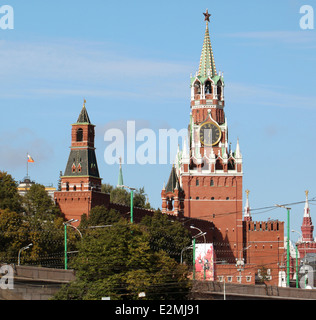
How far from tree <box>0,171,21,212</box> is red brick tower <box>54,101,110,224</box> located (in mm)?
6779

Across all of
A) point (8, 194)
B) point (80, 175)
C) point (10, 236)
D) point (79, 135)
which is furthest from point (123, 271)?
point (79, 135)

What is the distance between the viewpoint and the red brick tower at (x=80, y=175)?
549 feet

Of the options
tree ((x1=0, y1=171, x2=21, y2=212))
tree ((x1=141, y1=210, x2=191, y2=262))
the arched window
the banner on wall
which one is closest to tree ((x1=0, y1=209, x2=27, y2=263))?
tree ((x1=0, y1=171, x2=21, y2=212))

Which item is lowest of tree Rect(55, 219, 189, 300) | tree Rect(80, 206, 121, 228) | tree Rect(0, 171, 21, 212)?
tree Rect(55, 219, 189, 300)

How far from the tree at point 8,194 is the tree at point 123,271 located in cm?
4323

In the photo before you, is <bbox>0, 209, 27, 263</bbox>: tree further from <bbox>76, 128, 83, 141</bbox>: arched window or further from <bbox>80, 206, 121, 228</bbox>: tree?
<bbox>76, 128, 83, 141</bbox>: arched window

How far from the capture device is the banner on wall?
14216cm

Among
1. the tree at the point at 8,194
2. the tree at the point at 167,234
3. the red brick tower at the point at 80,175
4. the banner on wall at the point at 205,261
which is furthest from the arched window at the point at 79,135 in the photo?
the banner on wall at the point at 205,261

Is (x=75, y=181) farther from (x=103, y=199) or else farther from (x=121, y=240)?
(x=121, y=240)

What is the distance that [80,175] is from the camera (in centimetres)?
16825

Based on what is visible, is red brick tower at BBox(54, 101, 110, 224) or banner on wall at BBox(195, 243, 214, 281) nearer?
banner on wall at BBox(195, 243, 214, 281)

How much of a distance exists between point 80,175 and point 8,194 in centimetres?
1127

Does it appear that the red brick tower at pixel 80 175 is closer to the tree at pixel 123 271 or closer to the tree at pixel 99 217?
the tree at pixel 99 217
